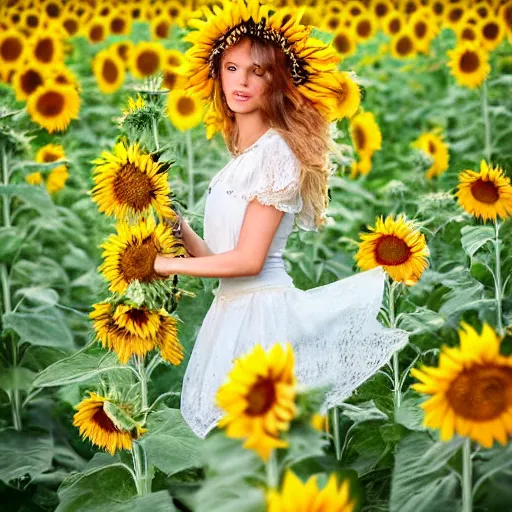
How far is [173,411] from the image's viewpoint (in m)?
2.21

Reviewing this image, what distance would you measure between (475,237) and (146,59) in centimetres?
285

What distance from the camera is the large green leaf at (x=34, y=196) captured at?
2.88 m

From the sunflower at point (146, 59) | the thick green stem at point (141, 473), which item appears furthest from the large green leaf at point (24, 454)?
the sunflower at point (146, 59)

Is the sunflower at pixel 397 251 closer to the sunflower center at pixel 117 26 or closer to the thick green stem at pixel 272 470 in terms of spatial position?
the thick green stem at pixel 272 470

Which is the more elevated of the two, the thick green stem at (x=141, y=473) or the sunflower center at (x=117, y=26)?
the sunflower center at (x=117, y=26)

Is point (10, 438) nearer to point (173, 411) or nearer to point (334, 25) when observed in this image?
point (173, 411)

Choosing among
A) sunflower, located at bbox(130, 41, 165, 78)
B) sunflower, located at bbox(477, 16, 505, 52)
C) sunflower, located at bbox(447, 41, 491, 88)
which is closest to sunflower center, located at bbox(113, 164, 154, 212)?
sunflower, located at bbox(447, 41, 491, 88)

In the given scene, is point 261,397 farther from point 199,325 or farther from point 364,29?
point 364,29

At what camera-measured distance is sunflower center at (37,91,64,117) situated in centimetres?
401

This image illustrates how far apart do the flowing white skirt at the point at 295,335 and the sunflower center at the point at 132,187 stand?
0.26m

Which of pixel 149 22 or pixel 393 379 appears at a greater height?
pixel 149 22

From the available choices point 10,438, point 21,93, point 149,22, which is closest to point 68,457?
point 10,438

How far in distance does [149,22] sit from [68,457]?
3.91 metres

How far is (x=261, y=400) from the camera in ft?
Result: 4.95
